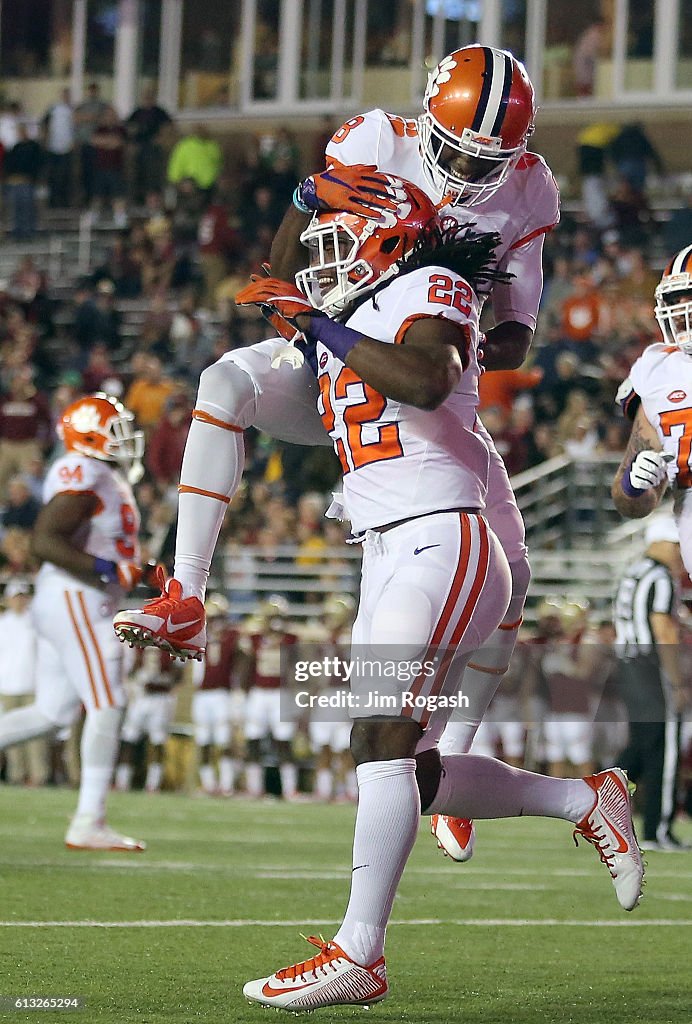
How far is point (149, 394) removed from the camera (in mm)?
16844

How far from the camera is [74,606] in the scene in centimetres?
837

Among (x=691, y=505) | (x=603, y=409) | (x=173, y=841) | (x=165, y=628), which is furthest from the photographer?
(x=603, y=409)

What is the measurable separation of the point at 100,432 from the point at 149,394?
8.55 m

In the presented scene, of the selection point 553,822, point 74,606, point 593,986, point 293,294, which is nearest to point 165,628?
point 293,294

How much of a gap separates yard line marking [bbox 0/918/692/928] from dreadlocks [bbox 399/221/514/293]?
226 centimetres

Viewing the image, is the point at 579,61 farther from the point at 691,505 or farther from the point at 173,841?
the point at 691,505

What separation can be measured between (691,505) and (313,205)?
1.94 m

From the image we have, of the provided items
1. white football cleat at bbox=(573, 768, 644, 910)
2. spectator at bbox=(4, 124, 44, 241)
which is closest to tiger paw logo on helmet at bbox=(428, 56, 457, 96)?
white football cleat at bbox=(573, 768, 644, 910)

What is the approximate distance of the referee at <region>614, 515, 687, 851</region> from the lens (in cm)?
930

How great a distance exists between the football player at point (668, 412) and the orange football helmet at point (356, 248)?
5.00 ft

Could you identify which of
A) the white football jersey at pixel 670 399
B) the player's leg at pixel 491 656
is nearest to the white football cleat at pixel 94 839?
the player's leg at pixel 491 656

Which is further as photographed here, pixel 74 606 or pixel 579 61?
pixel 579 61

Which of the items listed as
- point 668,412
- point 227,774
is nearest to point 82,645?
point 668,412

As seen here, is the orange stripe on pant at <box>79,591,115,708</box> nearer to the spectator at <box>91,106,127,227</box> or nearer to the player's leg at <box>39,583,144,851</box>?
the player's leg at <box>39,583,144,851</box>
